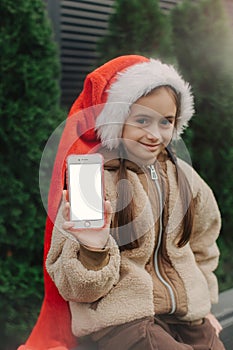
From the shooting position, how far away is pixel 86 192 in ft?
5.80

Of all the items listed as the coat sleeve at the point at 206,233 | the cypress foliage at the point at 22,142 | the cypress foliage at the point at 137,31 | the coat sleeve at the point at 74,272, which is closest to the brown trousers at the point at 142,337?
the coat sleeve at the point at 74,272

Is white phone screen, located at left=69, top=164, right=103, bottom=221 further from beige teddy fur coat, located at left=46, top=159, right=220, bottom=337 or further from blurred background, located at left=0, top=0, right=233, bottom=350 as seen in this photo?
blurred background, located at left=0, top=0, right=233, bottom=350

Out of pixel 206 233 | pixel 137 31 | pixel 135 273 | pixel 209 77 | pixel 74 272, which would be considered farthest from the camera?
pixel 209 77

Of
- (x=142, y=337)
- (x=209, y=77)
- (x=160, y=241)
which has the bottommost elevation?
(x=142, y=337)

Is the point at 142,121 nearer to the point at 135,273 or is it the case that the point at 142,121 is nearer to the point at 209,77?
the point at 135,273

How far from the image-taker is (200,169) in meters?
4.04

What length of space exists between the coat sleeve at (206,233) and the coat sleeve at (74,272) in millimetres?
476

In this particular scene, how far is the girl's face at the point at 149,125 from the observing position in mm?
1923

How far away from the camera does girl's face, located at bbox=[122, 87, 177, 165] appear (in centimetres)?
192

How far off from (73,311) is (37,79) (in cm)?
144

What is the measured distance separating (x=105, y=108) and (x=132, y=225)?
0.37 metres

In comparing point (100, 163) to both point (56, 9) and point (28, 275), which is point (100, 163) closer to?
point (28, 275)

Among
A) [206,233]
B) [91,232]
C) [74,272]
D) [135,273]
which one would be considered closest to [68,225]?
[91,232]

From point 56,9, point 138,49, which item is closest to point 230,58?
point 138,49
